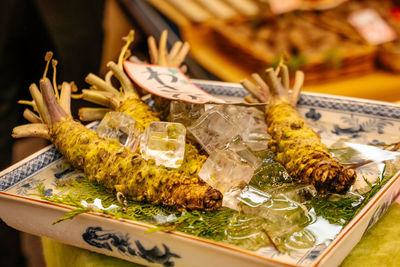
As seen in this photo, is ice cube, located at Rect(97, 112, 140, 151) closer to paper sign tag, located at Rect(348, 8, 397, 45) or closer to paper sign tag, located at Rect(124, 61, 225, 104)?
paper sign tag, located at Rect(124, 61, 225, 104)

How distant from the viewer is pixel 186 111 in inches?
51.3

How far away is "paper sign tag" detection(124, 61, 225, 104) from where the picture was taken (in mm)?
1211

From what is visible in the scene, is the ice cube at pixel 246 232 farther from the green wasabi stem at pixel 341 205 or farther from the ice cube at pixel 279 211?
the green wasabi stem at pixel 341 205

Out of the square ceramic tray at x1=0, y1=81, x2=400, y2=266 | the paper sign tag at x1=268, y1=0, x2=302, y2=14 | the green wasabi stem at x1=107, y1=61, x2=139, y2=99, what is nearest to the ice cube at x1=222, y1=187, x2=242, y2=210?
the square ceramic tray at x1=0, y1=81, x2=400, y2=266

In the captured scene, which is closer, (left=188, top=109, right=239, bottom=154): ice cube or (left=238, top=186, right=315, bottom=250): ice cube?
(left=238, top=186, right=315, bottom=250): ice cube

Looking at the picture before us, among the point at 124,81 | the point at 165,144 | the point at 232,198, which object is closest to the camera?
the point at 232,198

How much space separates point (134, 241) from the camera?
3.03ft

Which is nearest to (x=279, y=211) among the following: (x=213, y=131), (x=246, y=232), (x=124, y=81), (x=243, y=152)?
(x=246, y=232)

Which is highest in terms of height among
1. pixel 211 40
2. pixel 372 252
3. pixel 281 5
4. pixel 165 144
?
pixel 281 5

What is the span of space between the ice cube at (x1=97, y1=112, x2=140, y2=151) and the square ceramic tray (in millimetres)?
165

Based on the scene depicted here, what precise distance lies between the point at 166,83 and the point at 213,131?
0.28 meters

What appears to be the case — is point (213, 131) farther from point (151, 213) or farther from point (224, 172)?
point (151, 213)

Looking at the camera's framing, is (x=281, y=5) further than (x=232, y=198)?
Yes

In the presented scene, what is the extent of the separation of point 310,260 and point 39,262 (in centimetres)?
218
